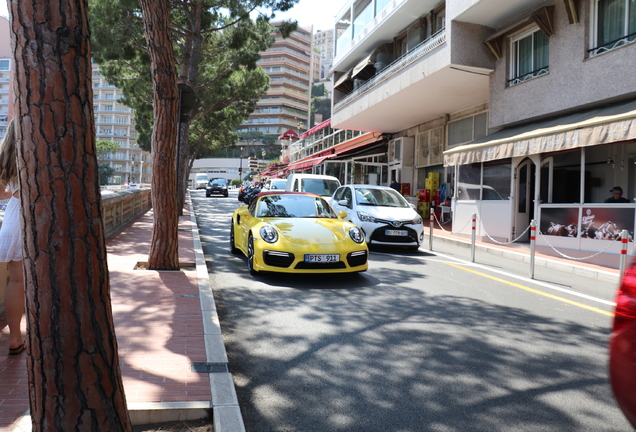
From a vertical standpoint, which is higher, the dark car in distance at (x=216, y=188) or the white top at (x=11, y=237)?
the dark car in distance at (x=216, y=188)

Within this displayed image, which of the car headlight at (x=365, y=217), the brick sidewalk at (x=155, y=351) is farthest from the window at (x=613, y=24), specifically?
the brick sidewalk at (x=155, y=351)

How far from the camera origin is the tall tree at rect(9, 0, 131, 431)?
6.70 feet

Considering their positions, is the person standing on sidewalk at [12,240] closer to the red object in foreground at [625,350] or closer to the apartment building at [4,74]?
the red object in foreground at [625,350]

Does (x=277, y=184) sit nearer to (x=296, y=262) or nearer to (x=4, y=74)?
(x=296, y=262)

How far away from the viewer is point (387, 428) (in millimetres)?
2982

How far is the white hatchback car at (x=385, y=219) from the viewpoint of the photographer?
10891mm

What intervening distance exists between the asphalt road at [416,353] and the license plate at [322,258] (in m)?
0.39

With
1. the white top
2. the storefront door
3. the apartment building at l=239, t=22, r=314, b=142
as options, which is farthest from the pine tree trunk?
the apartment building at l=239, t=22, r=314, b=142

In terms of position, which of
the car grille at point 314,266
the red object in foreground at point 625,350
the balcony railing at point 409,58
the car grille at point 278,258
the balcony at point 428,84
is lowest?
the car grille at point 314,266

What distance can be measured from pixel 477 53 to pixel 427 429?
1427 centimetres

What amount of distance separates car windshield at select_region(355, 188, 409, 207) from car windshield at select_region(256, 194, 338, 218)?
3.06m

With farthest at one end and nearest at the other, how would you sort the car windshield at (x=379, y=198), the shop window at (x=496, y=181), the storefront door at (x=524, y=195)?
1. the shop window at (x=496, y=181)
2. the storefront door at (x=524, y=195)
3. the car windshield at (x=379, y=198)

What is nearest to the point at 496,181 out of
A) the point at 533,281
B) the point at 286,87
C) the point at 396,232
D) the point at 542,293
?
the point at 396,232

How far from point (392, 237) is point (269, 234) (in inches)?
166
